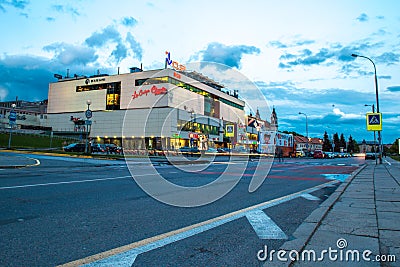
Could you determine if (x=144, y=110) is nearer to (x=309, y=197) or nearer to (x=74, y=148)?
(x=74, y=148)

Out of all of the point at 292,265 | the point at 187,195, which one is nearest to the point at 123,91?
the point at 187,195

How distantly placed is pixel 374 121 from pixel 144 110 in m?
56.6

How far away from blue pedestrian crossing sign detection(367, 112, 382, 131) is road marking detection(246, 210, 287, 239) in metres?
25.3

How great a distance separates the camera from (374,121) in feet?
87.9

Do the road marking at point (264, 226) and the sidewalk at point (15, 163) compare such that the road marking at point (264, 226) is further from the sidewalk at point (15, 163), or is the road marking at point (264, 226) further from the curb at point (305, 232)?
the sidewalk at point (15, 163)

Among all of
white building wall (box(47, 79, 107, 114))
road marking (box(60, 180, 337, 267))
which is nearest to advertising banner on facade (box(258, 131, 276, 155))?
road marking (box(60, 180, 337, 267))

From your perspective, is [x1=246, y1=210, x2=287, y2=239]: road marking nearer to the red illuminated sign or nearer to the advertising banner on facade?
the advertising banner on facade

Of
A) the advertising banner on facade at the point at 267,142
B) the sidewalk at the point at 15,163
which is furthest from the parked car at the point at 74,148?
the advertising banner on facade at the point at 267,142

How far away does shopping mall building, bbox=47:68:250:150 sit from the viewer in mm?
72812

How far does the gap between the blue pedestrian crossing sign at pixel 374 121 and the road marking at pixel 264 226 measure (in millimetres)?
25305

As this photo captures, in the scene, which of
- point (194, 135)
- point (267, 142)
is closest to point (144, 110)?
point (194, 135)

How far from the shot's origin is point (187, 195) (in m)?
8.18

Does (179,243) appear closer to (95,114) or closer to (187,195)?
(187,195)

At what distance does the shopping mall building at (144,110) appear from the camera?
7281cm
